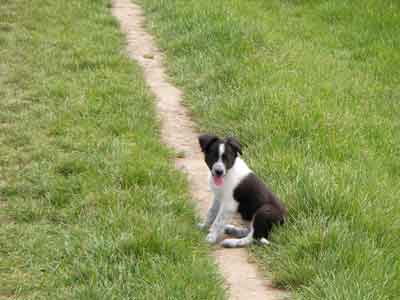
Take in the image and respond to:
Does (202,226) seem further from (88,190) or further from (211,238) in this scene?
(88,190)

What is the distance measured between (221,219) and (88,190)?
4.07ft

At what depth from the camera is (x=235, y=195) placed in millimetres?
5504

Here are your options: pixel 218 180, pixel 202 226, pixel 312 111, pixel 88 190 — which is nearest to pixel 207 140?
pixel 218 180

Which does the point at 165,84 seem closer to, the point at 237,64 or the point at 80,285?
the point at 237,64

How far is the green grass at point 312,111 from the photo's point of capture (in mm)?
4988

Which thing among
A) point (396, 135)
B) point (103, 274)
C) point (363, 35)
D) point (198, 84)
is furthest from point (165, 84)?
point (103, 274)

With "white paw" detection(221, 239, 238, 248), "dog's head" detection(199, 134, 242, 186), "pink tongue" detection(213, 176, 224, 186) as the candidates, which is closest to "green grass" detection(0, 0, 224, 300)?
"white paw" detection(221, 239, 238, 248)

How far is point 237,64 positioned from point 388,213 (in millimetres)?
4385

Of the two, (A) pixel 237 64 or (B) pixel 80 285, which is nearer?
(B) pixel 80 285

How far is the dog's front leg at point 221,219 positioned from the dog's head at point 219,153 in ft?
0.72

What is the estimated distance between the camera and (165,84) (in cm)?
965

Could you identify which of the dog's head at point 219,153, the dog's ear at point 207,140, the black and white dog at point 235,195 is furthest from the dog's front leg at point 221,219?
the dog's ear at point 207,140

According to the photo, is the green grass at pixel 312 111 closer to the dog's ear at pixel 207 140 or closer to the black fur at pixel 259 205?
the black fur at pixel 259 205

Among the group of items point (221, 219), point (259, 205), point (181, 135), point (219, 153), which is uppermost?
point (219, 153)
